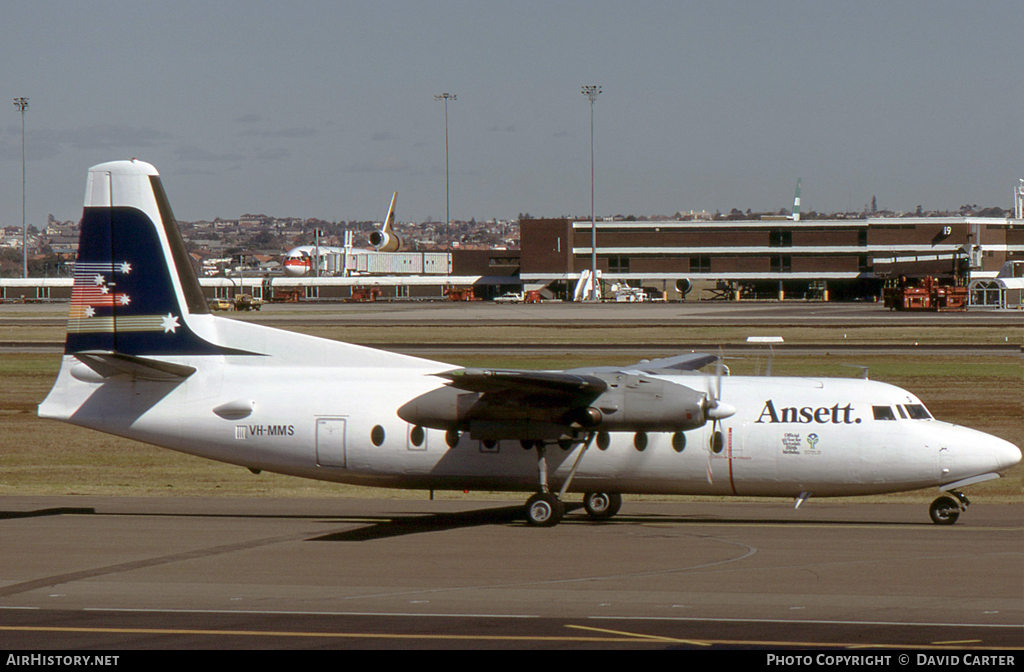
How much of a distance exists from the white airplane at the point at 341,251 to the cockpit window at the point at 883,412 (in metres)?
146

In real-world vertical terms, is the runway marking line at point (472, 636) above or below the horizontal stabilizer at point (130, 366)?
below

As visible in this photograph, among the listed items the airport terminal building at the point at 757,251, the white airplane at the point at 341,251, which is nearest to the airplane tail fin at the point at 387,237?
the white airplane at the point at 341,251

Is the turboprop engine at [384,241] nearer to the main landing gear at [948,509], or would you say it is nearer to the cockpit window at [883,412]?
the cockpit window at [883,412]

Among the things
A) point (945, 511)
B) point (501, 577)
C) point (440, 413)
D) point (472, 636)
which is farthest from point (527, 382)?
point (945, 511)

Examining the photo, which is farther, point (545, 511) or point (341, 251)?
point (341, 251)

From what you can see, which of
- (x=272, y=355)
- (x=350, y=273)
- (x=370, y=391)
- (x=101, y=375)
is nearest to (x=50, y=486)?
(x=101, y=375)

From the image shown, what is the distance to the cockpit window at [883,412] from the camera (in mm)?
19062

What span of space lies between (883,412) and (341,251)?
183m

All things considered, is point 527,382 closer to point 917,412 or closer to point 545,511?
point 545,511

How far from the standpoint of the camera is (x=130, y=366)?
65.8ft

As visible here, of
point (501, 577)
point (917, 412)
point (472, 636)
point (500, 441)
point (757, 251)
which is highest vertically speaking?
point (757, 251)

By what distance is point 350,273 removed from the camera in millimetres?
182375
